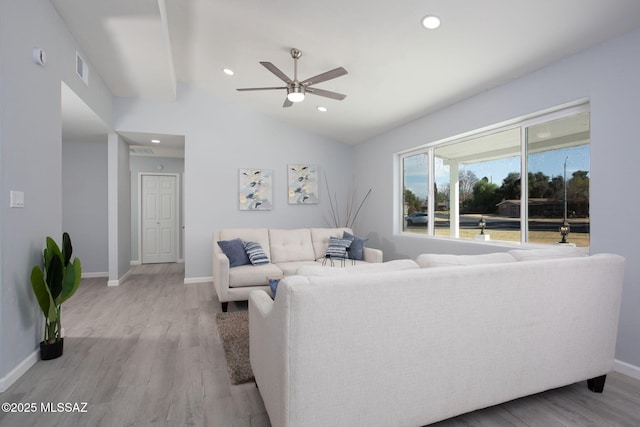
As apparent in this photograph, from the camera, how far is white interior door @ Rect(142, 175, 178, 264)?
7.36m

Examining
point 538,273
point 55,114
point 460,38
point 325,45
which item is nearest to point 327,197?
point 325,45

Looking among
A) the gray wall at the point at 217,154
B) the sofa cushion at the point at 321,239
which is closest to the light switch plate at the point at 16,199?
the gray wall at the point at 217,154

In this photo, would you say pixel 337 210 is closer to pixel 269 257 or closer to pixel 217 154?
pixel 269 257

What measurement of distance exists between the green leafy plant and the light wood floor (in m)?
0.28

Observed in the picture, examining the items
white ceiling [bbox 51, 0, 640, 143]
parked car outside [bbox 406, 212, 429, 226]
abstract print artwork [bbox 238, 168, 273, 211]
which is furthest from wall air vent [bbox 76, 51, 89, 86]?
parked car outside [bbox 406, 212, 429, 226]

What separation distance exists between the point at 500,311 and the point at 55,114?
11.9 feet

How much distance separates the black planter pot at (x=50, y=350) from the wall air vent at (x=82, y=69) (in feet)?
8.53

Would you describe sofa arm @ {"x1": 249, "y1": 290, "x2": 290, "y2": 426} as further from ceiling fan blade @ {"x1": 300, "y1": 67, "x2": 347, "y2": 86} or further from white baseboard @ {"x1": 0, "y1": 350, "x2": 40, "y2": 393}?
ceiling fan blade @ {"x1": 300, "y1": 67, "x2": 347, "y2": 86}

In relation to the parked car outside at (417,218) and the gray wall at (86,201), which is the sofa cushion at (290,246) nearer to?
the parked car outside at (417,218)

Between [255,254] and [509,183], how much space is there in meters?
3.06

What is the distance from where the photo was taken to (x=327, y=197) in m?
6.37

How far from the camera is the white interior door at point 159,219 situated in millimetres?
7355

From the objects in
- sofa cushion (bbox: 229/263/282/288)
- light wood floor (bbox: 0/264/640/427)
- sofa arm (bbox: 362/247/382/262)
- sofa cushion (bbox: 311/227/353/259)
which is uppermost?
sofa cushion (bbox: 311/227/353/259)

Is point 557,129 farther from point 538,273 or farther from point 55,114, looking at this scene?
point 55,114
